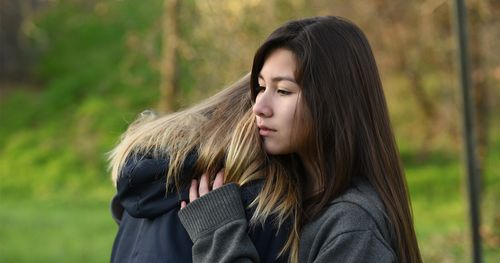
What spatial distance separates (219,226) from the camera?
6.93 feet

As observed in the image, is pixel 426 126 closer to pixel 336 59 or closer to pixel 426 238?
pixel 426 238

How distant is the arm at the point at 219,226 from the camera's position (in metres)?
2.05

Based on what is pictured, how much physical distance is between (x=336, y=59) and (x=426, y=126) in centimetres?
1076

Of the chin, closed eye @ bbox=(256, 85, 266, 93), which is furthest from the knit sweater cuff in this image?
closed eye @ bbox=(256, 85, 266, 93)

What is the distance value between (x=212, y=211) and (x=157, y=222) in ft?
0.47

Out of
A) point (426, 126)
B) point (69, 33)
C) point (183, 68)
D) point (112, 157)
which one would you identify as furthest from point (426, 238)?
point (69, 33)

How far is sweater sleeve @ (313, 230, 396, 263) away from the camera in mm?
1979

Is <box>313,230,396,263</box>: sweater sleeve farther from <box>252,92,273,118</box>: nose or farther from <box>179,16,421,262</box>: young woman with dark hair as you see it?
<box>252,92,273,118</box>: nose

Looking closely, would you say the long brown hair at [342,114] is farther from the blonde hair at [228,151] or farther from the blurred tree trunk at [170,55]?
the blurred tree trunk at [170,55]

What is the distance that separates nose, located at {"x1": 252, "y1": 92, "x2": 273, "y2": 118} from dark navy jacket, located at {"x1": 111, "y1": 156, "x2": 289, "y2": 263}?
0.19 metres

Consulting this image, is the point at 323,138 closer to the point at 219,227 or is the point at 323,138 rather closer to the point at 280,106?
the point at 280,106

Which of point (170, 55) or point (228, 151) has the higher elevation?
point (170, 55)

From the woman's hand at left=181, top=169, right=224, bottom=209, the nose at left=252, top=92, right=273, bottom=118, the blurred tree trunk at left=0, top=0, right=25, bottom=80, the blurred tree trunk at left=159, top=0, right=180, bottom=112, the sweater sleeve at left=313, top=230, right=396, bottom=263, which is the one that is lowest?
the sweater sleeve at left=313, top=230, right=396, bottom=263

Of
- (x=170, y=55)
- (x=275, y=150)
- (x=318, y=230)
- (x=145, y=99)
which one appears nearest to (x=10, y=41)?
(x=145, y=99)
